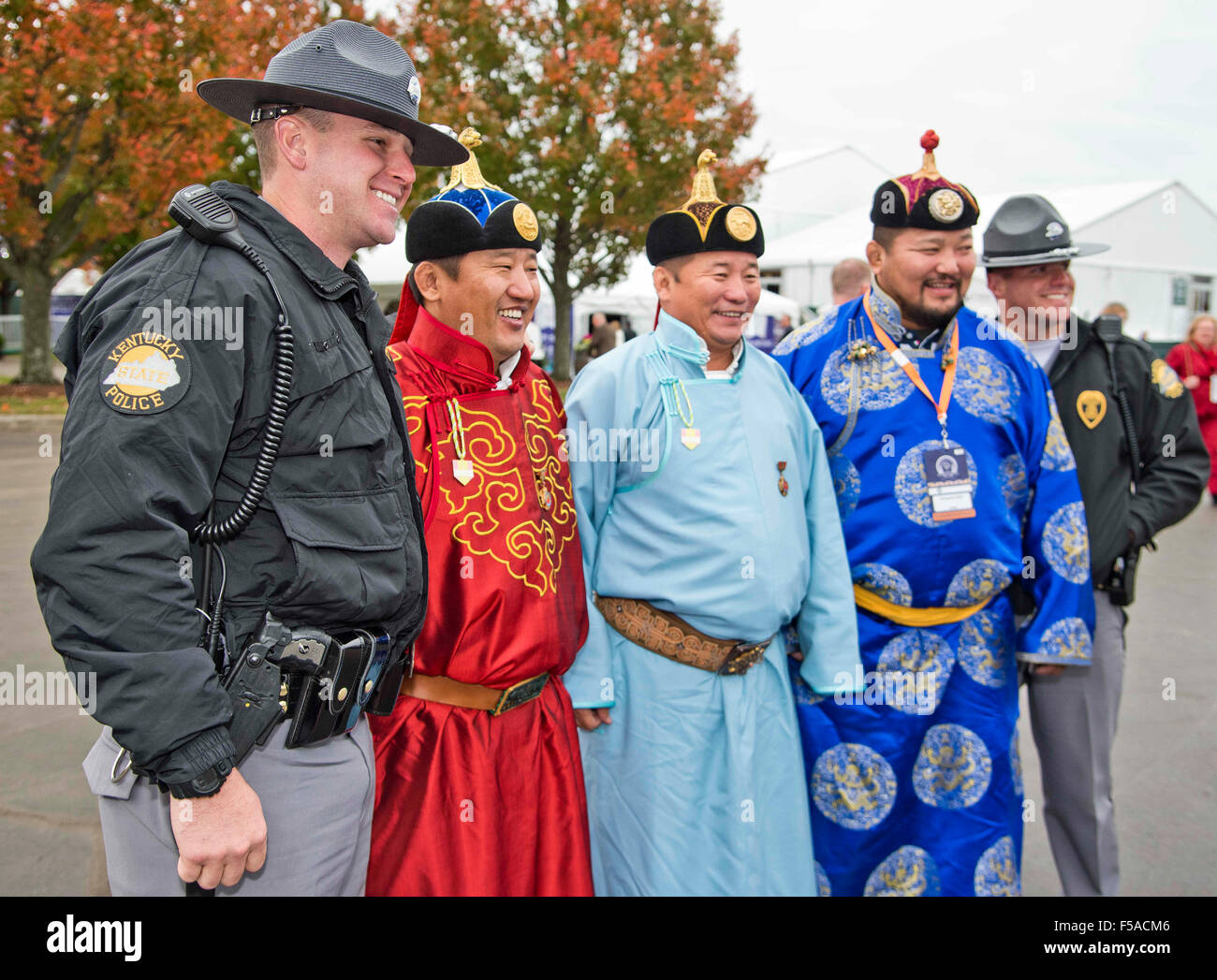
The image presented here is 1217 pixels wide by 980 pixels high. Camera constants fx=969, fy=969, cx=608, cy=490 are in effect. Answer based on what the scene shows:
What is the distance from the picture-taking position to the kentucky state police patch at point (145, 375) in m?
1.34

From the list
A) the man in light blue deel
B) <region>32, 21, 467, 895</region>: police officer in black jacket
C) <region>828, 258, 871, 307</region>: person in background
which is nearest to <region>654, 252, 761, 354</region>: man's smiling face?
the man in light blue deel

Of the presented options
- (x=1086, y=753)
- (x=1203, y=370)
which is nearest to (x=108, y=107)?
(x=1203, y=370)

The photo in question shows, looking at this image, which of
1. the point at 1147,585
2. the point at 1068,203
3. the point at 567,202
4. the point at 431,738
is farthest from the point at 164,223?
the point at 1068,203

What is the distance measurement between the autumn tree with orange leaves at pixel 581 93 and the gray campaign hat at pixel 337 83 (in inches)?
490

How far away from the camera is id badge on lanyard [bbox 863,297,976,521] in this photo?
2.64 meters

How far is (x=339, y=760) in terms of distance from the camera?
1709 millimetres

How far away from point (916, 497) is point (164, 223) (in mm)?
17018

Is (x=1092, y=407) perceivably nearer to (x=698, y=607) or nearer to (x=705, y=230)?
(x=705, y=230)

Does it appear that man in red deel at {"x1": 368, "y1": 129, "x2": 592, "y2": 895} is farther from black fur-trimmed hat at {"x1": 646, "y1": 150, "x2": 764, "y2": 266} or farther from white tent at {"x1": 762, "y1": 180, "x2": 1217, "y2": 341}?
white tent at {"x1": 762, "y1": 180, "x2": 1217, "y2": 341}

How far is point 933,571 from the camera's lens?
104 inches

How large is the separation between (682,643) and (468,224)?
1.18 m

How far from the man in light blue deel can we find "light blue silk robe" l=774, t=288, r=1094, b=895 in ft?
0.45

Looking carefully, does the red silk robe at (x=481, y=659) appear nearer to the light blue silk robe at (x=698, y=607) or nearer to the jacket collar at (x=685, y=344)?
the light blue silk robe at (x=698, y=607)
